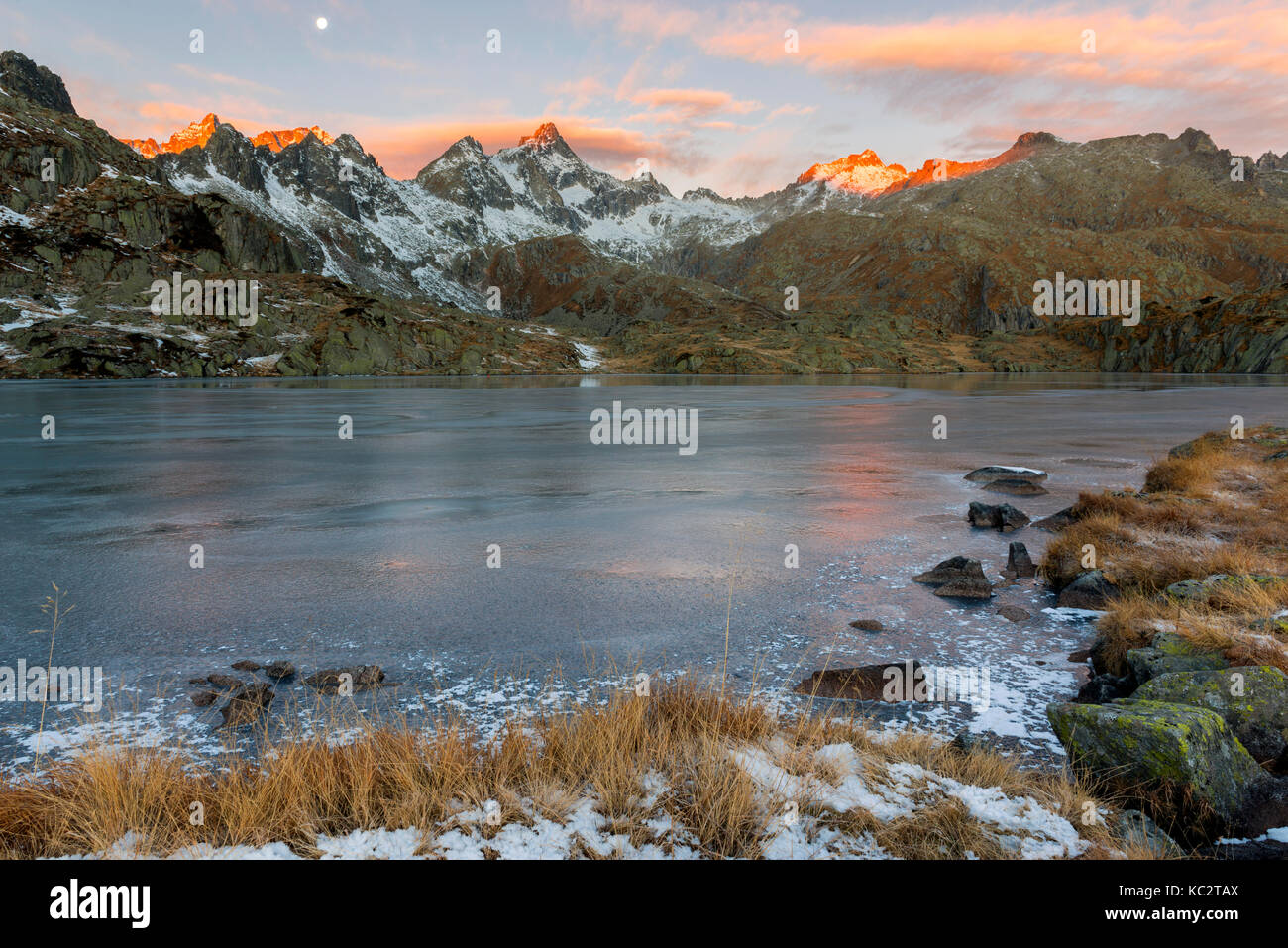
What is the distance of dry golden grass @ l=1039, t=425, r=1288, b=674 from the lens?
22.1 ft

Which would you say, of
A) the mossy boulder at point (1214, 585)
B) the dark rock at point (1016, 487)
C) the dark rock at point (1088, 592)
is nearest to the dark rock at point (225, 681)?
the dark rock at point (1088, 592)

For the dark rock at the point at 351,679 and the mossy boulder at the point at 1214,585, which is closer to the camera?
the dark rock at the point at 351,679

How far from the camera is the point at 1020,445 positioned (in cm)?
2508

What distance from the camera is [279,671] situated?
662cm

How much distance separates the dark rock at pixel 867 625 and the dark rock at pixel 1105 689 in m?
1.99

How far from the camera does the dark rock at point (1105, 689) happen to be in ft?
20.3

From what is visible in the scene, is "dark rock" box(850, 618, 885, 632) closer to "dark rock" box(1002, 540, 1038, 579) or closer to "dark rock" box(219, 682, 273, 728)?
"dark rock" box(1002, 540, 1038, 579)

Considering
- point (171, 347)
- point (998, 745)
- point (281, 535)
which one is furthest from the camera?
point (171, 347)

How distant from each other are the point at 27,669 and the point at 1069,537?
474 inches

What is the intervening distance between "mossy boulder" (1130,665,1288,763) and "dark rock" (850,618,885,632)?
268cm

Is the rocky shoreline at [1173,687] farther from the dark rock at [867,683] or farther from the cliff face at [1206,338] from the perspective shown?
the cliff face at [1206,338]

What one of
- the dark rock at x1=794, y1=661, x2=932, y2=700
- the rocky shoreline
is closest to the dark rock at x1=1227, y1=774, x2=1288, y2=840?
the rocky shoreline
